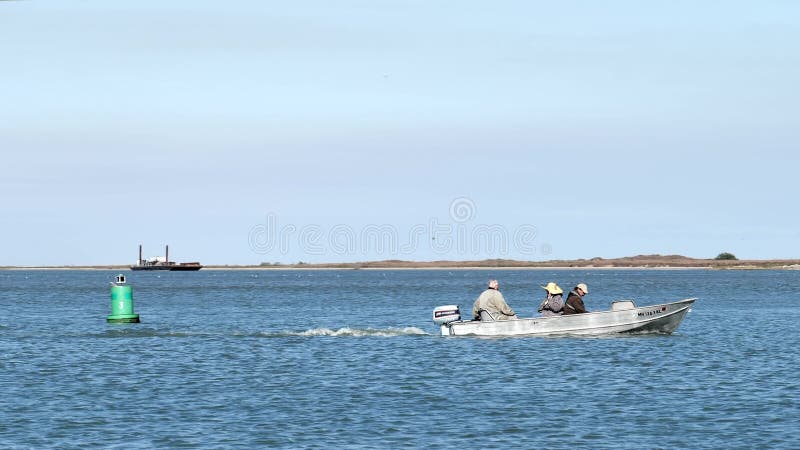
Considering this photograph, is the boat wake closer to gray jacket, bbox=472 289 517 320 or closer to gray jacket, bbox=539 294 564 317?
gray jacket, bbox=472 289 517 320

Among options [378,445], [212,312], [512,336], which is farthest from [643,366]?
[212,312]

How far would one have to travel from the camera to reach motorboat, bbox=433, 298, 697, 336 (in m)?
46.5

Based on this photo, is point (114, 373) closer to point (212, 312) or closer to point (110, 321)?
point (110, 321)

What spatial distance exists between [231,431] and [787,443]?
38.3ft

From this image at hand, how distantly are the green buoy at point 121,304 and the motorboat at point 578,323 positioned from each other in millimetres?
19307

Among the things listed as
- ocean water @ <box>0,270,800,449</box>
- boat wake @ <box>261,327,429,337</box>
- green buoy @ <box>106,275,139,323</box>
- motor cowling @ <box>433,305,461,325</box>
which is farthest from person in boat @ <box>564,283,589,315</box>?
green buoy @ <box>106,275,139,323</box>

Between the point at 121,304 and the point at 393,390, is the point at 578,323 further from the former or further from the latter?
the point at 121,304

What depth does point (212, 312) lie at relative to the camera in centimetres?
8494

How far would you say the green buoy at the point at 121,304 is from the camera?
60250mm

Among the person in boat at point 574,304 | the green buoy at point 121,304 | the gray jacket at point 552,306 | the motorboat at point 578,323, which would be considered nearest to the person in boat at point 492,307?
the motorboat at point 578,323

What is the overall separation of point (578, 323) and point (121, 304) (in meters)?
25.8

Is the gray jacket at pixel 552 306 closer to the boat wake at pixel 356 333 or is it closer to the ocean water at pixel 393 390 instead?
the ocean water at pixel 393 390

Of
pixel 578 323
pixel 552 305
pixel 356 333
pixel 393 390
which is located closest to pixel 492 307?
pixel 552 305

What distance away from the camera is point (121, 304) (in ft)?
202
